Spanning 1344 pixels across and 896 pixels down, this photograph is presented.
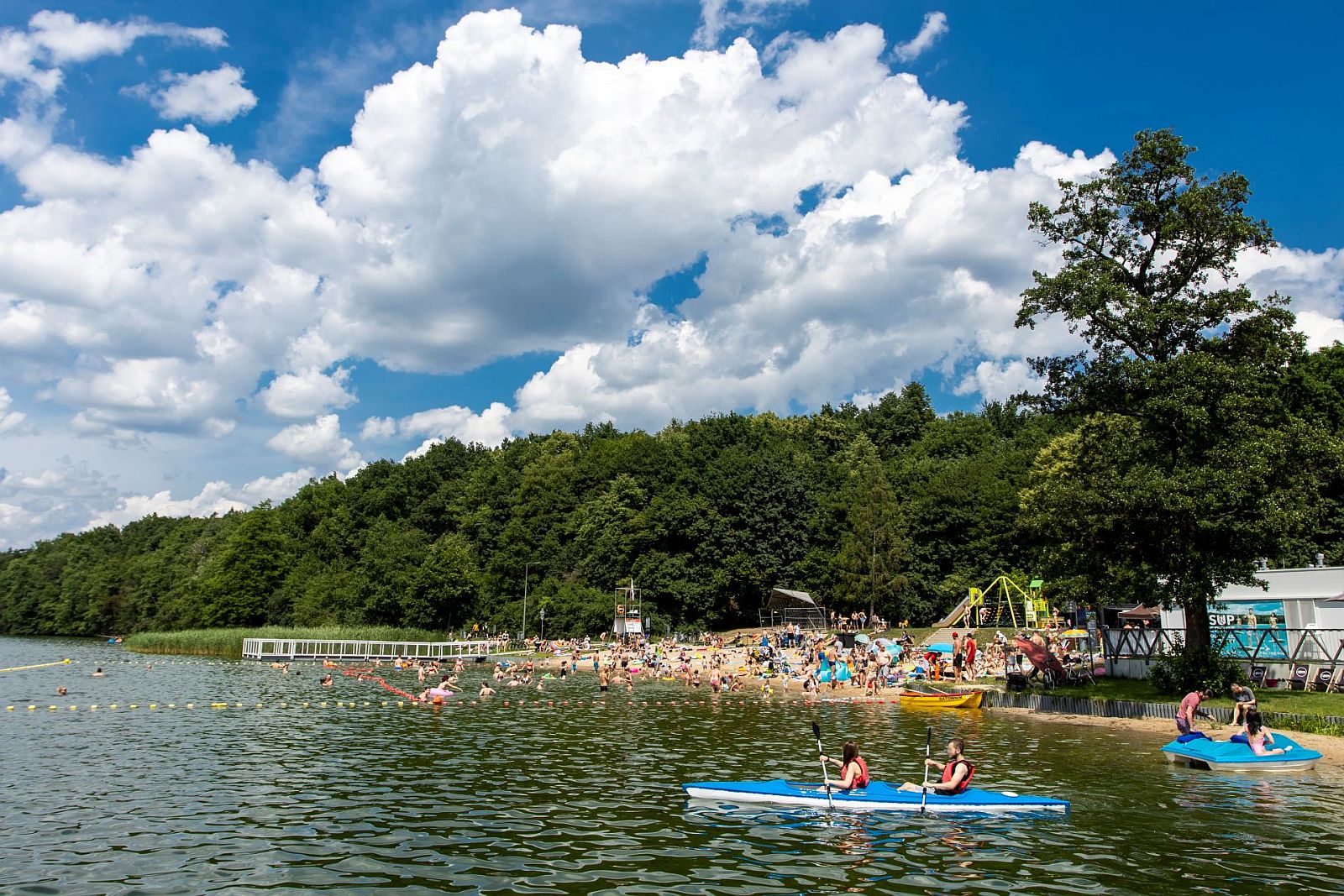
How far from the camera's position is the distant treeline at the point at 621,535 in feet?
240

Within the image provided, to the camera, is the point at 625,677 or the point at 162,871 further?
the point at 625,677

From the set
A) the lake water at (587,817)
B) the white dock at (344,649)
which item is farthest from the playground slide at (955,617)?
the white dock at (344,649)

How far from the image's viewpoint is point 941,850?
1460 centimetres

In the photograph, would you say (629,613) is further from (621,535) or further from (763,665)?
(763,665)

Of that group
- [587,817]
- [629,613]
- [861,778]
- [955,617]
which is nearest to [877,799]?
[861,778]

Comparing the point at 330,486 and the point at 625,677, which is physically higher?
the point at 330,486

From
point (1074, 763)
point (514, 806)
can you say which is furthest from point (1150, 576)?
point (514, 806)

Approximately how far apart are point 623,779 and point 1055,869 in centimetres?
986

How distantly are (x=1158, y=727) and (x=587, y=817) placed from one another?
20.7 m

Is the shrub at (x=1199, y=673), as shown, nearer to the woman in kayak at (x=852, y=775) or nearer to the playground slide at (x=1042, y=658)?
the playground slide at (x=1042, y=658)

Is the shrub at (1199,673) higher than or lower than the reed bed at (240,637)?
higher

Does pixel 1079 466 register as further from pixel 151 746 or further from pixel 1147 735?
pixel 151 746

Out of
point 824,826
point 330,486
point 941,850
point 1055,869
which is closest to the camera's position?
Answer: point 1055,869

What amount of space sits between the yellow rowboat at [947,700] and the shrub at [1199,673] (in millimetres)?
7048
